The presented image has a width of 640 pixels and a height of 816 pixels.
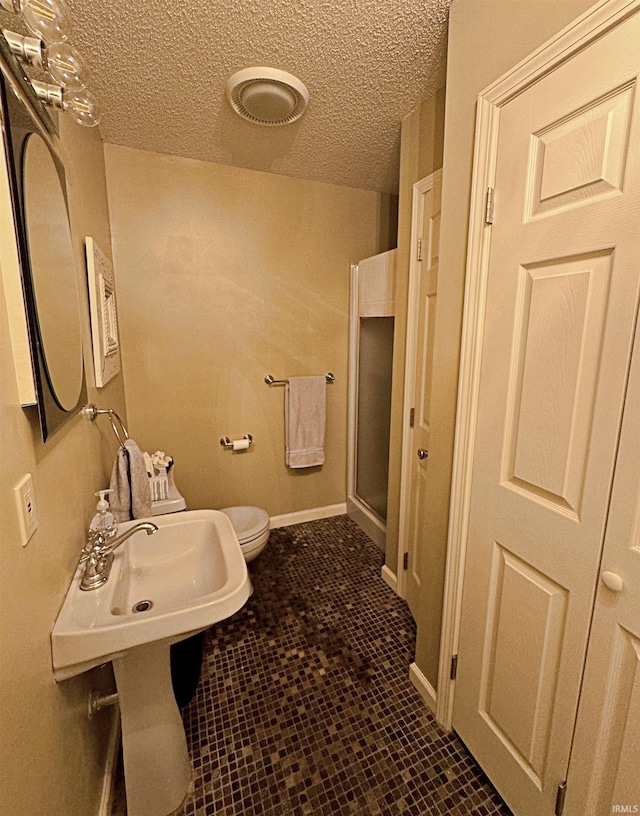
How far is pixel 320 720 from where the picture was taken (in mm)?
1421

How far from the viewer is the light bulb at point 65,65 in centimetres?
78

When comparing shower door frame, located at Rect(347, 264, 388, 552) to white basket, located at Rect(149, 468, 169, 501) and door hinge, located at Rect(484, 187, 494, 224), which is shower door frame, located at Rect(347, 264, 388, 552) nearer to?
white basket, located at Rect(149, 468, 169, 501)

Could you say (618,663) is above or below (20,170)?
below

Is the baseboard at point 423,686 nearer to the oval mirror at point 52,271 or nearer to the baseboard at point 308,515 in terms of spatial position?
the baseboard at point 308,515

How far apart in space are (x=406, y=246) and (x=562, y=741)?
189 centimetres

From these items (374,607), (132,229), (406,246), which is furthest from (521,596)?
(132,229)

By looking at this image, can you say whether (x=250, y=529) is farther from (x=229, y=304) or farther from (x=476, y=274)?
(x=476, y=274)

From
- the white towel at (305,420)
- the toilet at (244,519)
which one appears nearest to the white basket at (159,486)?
the toilet at (244,519)

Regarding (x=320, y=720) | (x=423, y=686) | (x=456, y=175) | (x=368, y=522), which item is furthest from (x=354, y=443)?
(x=456, y=175)

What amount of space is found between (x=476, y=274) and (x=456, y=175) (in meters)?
0.35

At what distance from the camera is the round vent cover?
139cm

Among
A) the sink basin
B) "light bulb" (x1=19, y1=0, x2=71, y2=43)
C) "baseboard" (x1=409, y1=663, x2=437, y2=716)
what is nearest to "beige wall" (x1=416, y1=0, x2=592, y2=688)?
"baseboard" (x1=409, y1=663, x2=437, y2=716)

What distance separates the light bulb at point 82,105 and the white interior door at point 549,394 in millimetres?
1065

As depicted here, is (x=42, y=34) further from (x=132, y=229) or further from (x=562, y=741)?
(x=562, y=741)
